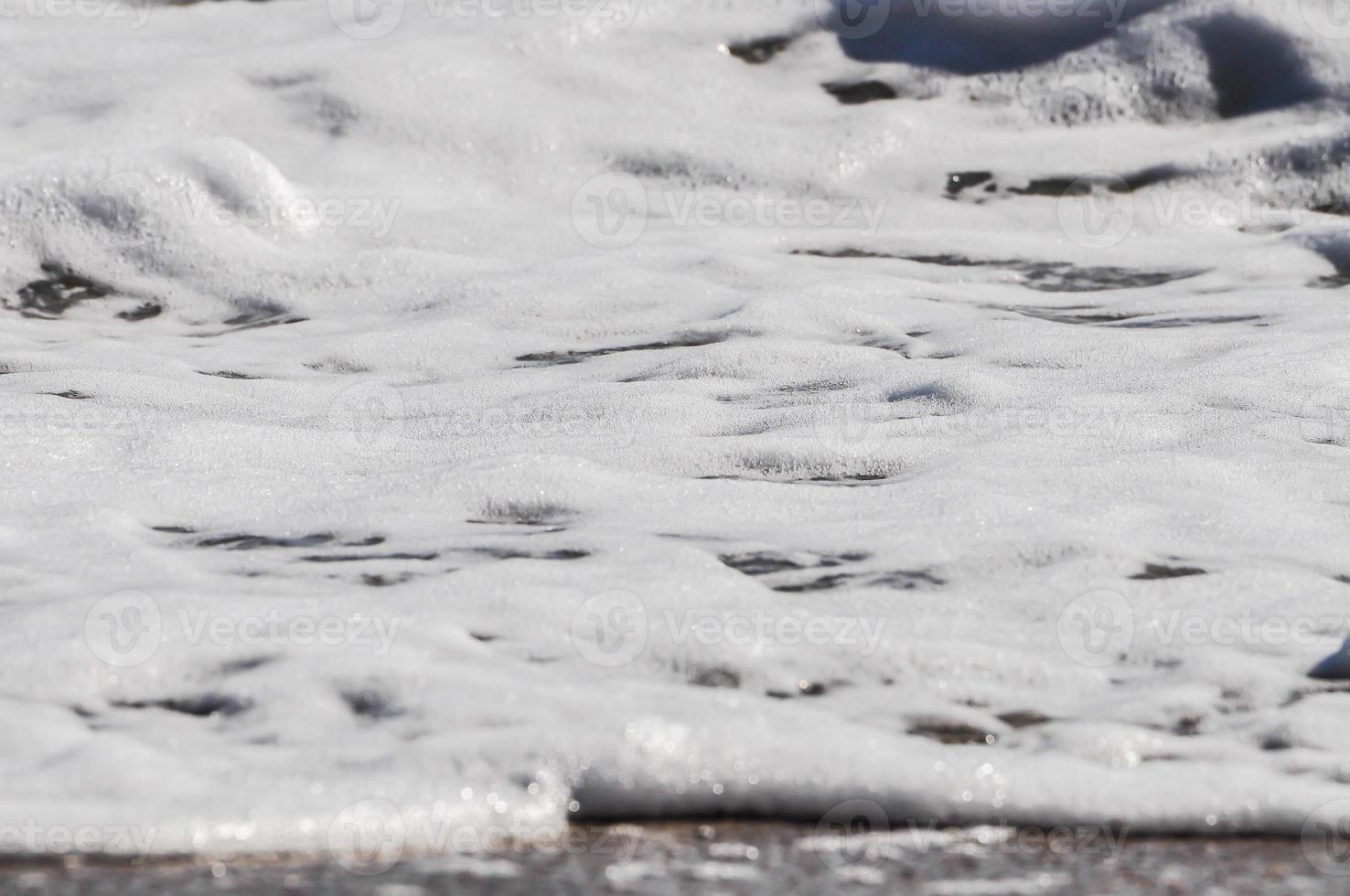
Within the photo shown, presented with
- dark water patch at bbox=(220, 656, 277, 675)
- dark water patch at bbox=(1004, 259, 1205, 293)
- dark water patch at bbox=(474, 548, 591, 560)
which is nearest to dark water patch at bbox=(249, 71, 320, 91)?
dark water patch at bbox=(1004, 259, 1205, 293)

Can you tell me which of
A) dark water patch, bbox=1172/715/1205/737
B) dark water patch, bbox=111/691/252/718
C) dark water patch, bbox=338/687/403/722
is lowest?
dark water patch, bbox=1172/715/1205/737

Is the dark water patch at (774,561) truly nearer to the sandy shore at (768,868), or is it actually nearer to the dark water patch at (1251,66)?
the sandy shore at (768,868)

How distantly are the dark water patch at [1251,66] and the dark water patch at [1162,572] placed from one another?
164 inches

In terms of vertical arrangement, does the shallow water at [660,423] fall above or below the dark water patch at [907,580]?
above

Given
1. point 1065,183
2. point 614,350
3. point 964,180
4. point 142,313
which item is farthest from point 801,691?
point 1065,183

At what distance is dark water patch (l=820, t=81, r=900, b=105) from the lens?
21.2 feet

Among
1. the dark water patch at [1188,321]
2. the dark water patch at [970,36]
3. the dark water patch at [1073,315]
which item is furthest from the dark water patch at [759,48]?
the dark water patch at [1188,321]

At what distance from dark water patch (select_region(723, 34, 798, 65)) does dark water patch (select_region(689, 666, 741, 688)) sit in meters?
4.78

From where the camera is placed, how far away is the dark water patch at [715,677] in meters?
2.38

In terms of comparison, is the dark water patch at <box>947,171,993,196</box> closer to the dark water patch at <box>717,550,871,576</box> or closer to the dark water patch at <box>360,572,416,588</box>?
the dark water patch at <box>717,550,871,576</box>

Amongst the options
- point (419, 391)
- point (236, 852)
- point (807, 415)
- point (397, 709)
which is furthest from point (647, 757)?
point (419, 391)

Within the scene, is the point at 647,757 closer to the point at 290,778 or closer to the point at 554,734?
the point at 554,734

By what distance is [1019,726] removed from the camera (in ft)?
7.52

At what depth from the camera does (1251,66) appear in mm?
6398
